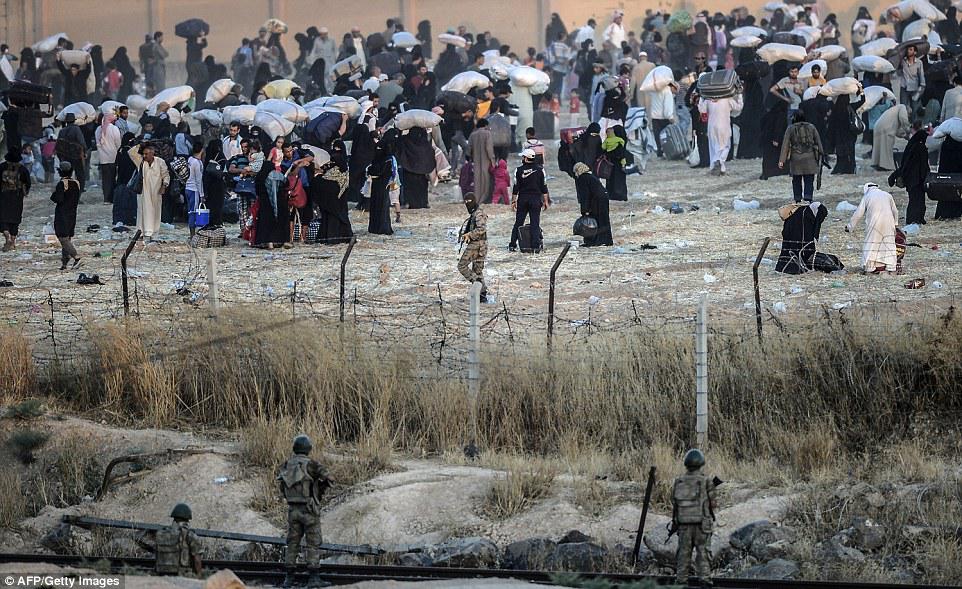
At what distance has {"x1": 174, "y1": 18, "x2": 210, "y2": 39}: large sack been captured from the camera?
3524cm

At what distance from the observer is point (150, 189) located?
1972cm

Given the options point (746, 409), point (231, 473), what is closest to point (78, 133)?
point (231, 473)

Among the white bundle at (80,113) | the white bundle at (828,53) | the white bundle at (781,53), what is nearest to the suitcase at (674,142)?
the white bundle at (781,53)

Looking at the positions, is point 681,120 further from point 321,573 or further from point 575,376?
point 321,573

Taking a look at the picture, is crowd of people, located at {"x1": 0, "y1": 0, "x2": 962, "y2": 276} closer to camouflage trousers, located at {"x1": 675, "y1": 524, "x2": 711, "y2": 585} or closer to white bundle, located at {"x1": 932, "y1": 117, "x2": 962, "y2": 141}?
white bundle, located at {"x1": 932, "y1": 117, "x2": 962, "y2": 141}

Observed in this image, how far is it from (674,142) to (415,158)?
6.26 meters

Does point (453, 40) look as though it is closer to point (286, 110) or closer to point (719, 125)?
point (286, 110)

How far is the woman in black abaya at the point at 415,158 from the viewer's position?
21.6 m

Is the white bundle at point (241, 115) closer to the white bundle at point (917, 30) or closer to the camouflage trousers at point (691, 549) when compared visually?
the white bundle at point (917, 30)

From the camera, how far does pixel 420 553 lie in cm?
1107

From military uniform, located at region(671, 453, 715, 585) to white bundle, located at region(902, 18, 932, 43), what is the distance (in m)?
18.9

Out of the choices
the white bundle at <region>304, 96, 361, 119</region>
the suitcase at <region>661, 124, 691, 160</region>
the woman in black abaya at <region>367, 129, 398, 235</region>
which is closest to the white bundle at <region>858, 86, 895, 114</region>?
the suitcase at <region>661, 124, 691, 160</region>

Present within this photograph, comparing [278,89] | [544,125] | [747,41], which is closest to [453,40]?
[544,125]

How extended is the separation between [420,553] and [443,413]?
2142 mm
